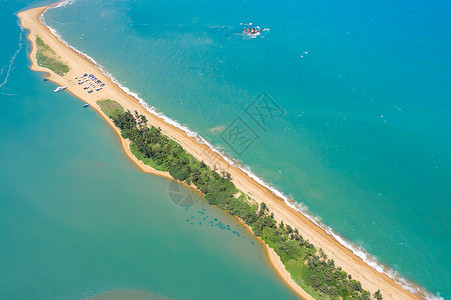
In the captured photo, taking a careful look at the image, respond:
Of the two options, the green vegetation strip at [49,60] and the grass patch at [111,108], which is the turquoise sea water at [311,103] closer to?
the grass patch at [111,108]

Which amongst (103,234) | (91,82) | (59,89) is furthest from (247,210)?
(59,89)

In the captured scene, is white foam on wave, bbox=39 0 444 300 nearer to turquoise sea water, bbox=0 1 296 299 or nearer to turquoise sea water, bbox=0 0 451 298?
turquoise sea water, bbox=0 0 451 298

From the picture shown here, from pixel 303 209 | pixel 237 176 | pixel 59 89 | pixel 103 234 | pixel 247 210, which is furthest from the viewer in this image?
pixel 59 89

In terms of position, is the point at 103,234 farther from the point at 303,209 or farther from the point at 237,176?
the point at 303,209

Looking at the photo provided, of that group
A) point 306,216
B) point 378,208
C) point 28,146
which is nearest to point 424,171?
point 378,208


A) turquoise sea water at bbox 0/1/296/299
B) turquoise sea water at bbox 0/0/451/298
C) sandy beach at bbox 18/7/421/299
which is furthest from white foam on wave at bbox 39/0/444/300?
turquoise sea water at bbox 0/1/296/299

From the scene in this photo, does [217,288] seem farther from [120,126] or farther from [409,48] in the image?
[409,48]
